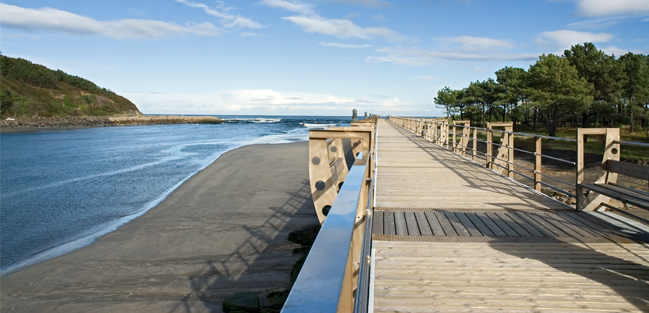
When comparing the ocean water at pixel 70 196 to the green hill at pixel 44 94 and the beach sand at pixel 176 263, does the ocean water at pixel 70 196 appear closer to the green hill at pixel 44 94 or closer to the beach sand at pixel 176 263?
the beach sand at pixel 176 263

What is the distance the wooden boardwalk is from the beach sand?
9.35 feet

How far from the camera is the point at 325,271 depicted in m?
0.93

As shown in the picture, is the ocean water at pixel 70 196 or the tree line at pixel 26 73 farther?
the tree line at pixel 26 73

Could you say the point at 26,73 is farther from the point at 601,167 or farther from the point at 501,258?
the point at 501,258

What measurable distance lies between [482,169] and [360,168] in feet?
23.9

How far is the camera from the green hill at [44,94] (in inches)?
3152

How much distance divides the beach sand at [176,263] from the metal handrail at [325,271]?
518 centimetres

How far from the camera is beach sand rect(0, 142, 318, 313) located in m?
6.27

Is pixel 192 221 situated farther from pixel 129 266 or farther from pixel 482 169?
pixel 482 169

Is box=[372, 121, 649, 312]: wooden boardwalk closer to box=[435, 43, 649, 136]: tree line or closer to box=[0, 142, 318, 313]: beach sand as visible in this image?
box=[0, 142, 318, 313]: beach sand

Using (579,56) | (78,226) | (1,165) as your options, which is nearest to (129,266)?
(78,226)

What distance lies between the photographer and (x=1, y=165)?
23.6 m

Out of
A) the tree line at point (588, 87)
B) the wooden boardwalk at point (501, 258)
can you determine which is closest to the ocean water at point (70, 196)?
the wooden boardwalk at point (501, 258)

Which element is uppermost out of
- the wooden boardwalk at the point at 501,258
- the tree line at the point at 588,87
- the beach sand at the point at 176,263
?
the tree line at the point at 588,87
